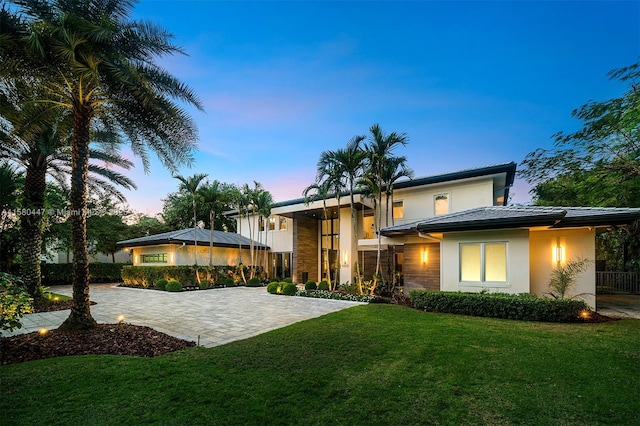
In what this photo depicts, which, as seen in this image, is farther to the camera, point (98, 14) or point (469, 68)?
point (469, 68)

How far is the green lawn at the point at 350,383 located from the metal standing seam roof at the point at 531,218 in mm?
3532

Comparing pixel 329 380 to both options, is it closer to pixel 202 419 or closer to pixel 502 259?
pixel 202 419

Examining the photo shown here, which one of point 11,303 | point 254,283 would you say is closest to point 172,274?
point 254,283

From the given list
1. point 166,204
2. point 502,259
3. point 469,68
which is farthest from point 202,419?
point 166,204

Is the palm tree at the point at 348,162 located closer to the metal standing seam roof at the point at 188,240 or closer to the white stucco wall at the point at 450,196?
the white stucco wall at the point at 450,196

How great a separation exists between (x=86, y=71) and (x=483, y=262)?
1218 centimetres

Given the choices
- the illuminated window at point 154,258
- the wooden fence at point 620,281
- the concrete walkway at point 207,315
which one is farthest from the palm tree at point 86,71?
the wooden fence at point 620,281

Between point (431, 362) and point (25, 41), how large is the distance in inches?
397

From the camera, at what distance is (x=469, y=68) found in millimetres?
13883

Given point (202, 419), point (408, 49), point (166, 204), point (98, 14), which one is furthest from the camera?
point (166, 204)

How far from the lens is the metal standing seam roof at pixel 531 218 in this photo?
869 centimetres

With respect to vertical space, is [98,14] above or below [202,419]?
above

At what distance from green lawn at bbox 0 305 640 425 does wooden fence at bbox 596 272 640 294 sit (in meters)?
18.0

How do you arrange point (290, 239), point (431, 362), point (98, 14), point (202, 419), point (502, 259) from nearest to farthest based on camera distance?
point (202, 419) → point (431, 362) → point (98, 14) → point (502, 259) → point (290, 239)
